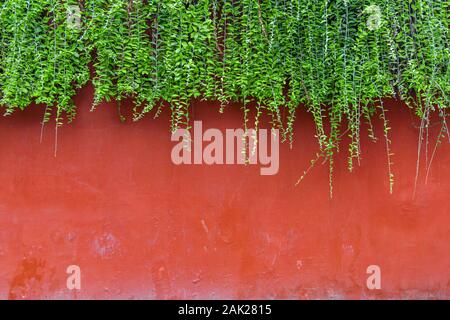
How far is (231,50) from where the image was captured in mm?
3902

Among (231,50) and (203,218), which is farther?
(203,218)

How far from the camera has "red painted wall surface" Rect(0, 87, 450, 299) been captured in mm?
4094

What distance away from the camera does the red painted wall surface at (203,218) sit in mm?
4094

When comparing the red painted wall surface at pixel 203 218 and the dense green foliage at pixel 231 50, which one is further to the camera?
the red painted wall surface at pixel 203 218

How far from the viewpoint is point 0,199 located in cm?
408

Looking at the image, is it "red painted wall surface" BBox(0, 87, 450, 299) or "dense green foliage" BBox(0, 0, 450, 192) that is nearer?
"dense green foliage" BBox(0, 0, 450, 192)

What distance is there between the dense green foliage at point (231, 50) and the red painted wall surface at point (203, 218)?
31 centimetres

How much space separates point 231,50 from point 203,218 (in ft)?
4.95

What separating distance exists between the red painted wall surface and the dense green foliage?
31 cm

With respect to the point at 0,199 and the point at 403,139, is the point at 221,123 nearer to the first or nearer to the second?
the point at 403,139

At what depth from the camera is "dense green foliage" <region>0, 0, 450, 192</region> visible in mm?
3824

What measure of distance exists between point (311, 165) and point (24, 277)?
2.76 metres

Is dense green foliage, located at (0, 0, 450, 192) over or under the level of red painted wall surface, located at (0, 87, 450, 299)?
over

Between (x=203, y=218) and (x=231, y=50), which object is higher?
(x=231, y=50)
